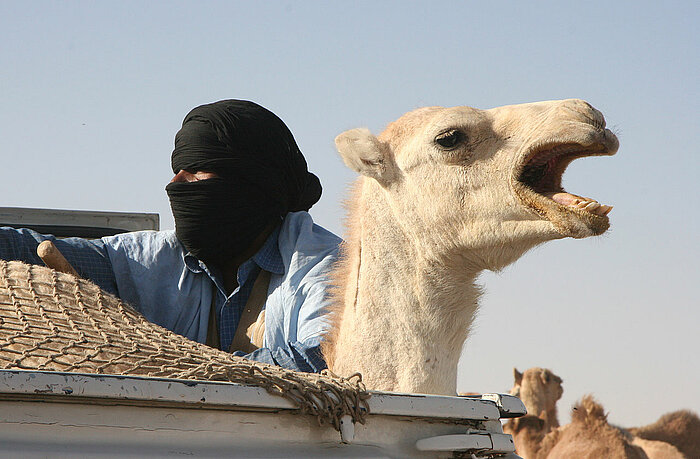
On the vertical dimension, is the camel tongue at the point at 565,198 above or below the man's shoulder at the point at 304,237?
above

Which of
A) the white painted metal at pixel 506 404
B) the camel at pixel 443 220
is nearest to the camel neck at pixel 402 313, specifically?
the camel at pixel 443 220

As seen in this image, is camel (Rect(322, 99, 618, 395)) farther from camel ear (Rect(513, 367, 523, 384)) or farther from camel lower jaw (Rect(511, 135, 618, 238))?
camel ear (Rect(513, 367, 523, 384))

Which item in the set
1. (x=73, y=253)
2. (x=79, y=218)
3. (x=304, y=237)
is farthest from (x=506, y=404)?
(x=79, y=218)

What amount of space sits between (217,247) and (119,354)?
6.97 feet

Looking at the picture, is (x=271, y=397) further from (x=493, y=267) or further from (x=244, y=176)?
(x=244, y=176)

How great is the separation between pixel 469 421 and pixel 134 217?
331 cm

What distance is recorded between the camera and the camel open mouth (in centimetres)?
342

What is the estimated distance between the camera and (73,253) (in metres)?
4.31

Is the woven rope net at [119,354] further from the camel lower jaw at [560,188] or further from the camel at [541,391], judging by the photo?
the camel at [541,391]

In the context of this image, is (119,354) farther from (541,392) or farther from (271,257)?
(541,392)

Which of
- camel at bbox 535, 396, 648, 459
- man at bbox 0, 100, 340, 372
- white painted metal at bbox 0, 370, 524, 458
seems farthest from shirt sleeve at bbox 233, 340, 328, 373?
camel at bbox 535, 396, 648, 459

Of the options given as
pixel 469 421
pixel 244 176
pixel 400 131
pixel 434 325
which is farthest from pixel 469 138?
pixel 469 421

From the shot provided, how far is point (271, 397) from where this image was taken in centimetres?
209

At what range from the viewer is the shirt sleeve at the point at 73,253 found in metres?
4.22
